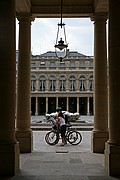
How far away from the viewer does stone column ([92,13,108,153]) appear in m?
10.9

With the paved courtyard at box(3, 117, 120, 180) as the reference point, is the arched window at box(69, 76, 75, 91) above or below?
above

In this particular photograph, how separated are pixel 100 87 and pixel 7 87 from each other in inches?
191

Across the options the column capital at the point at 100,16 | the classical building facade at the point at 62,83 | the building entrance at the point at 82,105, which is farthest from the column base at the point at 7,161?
the building entrance at the point at 82,105

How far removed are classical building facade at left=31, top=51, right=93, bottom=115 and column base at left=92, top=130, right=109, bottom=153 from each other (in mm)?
62517

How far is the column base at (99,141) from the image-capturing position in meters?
10.9

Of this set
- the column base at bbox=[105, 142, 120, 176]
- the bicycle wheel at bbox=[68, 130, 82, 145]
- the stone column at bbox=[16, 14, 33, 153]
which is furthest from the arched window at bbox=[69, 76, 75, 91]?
the column base at bbox=[105, 142, 120, 176]

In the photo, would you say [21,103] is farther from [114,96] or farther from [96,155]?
[114,96]

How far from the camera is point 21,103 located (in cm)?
1111

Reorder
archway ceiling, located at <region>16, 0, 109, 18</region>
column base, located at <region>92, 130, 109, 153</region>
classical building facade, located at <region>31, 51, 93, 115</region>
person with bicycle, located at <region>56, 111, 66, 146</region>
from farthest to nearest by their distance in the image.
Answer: classical building facade, located at <region>31, 51, 93, 115</region> < person with bicycle, located at <region>56, 111, 66, 146</region> < archway ceiling, located at <region>16, 0, 109, 18</region> < column base, located at <region>92, 130, 109, 153</region>

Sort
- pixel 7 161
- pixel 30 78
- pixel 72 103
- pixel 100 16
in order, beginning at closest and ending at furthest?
1. pixel 7 161
2. pixel 100 16
3. pixel 30 78
4. pixel 72 103

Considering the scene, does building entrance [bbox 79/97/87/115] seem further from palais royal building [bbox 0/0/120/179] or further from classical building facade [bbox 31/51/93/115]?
palais royal building [bbox 0/0/120/179]

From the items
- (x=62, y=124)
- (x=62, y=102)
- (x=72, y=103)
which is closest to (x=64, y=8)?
(x=62, y=124)

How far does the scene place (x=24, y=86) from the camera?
11180mm

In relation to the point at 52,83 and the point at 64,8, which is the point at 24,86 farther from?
the point at 52,83
